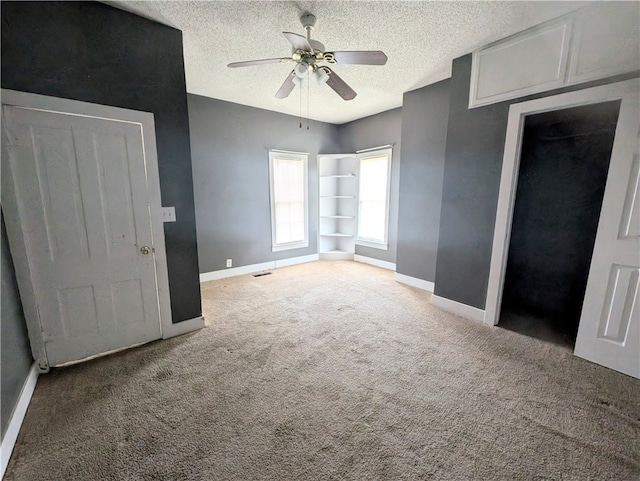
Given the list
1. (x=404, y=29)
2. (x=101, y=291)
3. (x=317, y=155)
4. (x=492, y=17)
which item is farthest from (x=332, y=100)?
(x=101, y=291)

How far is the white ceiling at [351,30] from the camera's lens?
2.02 meters

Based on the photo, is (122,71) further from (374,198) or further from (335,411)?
(374,198)

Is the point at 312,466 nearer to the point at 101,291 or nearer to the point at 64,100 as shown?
the point at 101,291

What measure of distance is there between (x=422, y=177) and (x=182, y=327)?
144 inches

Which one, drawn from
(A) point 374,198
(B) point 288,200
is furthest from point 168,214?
(A) point 374,198

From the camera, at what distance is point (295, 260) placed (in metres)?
5.24

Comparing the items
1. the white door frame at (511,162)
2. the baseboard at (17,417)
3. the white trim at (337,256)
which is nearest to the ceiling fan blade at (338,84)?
the white door frame at (511,162)

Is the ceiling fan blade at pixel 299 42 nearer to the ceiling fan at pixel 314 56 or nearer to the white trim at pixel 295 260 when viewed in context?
the ceiling fan at pixel 314 56

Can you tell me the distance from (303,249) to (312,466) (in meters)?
4.14

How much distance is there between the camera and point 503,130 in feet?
8.39

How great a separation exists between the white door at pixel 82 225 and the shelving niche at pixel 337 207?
364 cm

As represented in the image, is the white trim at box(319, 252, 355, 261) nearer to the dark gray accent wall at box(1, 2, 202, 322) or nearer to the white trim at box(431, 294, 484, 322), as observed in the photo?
the white trim at box(431, 294, 484, 322)

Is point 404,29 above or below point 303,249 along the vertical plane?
above

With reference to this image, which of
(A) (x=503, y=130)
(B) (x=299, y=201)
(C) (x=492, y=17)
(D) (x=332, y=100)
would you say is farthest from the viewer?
(B) (x=299, y=201)
